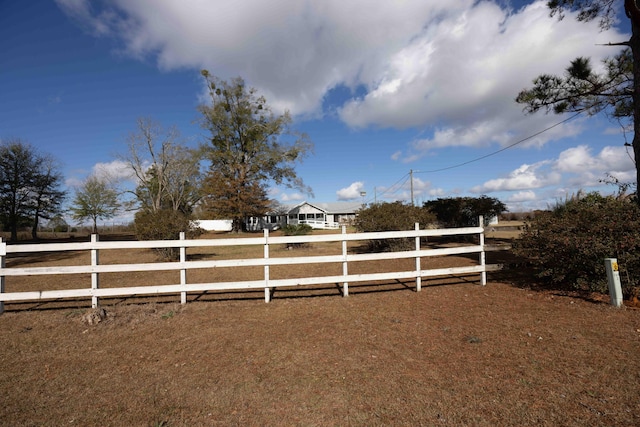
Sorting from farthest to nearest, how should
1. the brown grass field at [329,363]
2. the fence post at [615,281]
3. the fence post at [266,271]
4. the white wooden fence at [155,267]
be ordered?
the fence post at [266,271] → the white wooden fence at [155,267] → the fence post at [615,281] → the brown grass field at [329,363]

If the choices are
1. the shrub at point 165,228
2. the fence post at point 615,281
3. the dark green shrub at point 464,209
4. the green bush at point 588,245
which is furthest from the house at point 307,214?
the fence post at point 615,281

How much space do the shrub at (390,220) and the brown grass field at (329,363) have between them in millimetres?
6826

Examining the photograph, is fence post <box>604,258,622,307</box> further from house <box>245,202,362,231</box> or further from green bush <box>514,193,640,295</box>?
house <box>245,202,362,231</box>

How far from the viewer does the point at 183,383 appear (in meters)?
3.48

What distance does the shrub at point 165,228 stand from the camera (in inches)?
526

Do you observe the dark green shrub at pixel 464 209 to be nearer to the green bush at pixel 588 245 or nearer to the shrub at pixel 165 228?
the green bush at pixel 588 245

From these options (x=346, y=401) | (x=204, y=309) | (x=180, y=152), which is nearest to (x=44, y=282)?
(x=204, y=309)

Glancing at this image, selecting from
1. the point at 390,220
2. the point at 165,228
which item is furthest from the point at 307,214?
the point at 165,228

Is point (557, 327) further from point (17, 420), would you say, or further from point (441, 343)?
point (17, 420)

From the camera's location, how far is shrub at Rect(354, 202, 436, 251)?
13430 mm

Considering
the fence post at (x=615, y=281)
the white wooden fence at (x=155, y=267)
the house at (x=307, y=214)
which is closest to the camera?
the fence post at (x=615, y=281)

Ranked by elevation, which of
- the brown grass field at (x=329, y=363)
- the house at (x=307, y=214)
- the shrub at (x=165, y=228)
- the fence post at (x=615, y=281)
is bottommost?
the brown grass field at (x=329, y=363)

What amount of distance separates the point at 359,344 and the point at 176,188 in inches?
1685

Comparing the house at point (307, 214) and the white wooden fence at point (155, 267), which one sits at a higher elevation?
the house at point (307, 214)
